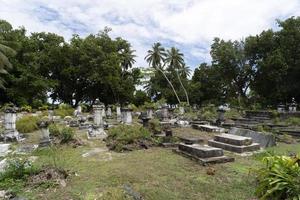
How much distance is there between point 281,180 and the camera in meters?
5.00

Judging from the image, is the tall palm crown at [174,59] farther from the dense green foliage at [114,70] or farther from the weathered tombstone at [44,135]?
the weathered tombstone at [44,135]

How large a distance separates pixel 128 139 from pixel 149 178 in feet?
15.0

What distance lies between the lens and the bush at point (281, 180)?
482 centimetres

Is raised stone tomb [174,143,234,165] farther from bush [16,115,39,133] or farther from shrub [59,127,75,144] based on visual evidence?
bush [16,115,39,133]

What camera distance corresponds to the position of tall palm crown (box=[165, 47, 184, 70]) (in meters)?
49.1

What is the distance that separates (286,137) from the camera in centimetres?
1354

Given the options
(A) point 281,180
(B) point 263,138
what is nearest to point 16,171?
(A) point 281,180

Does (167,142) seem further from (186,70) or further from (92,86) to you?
(186,70)

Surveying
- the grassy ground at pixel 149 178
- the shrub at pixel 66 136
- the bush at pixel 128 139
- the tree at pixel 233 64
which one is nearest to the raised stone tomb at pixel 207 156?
the grassy ground at pixel 149 178

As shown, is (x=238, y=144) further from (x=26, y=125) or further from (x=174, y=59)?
(x=174, y=59)

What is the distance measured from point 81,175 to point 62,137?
5317mm

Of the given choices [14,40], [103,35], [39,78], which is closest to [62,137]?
[39,78]

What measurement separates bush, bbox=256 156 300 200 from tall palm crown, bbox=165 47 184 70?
44.3 metres

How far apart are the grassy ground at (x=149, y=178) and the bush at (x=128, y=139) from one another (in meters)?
0.92
